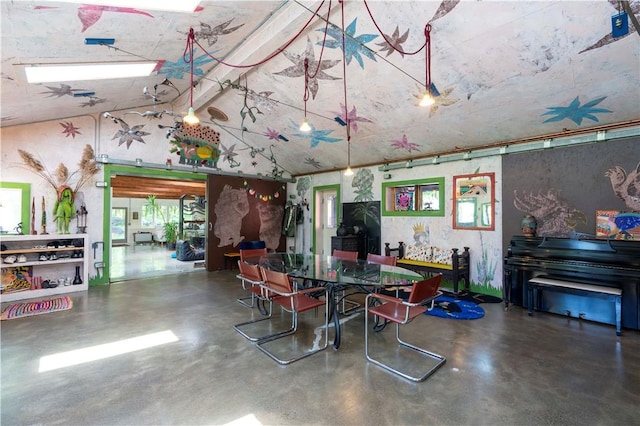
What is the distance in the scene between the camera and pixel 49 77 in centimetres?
333

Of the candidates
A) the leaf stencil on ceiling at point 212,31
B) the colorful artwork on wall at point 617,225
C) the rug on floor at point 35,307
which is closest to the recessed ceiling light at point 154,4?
the leaf stencil on ceiling at point 212,31

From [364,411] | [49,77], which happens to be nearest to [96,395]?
[364,411]

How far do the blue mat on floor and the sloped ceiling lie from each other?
2563mm

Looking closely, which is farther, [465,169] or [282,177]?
[282,177]

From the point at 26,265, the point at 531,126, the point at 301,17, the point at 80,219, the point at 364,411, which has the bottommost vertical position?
the point at 364,411

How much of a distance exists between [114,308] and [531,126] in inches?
254

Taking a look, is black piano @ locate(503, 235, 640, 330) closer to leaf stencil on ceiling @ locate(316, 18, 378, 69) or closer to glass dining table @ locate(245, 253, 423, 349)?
glass dining table @ locate(245, 253, 423, 349)

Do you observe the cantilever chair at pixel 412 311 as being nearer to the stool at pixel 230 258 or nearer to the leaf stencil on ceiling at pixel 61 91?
the leaf stencil on ceiling at pixel 61 91

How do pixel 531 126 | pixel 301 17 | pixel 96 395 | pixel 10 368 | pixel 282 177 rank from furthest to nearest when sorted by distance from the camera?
pixel 282 177 < pixel 531 126 < pixel 301 17 < pixel 10 368 < pixel 96 395

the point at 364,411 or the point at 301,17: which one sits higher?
the point at 301,17

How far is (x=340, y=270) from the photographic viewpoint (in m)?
3.40

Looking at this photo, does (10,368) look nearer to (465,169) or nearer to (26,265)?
(26,265)

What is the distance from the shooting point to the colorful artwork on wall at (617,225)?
142 inches

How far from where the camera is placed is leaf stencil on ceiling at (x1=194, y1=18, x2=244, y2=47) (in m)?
3.17
